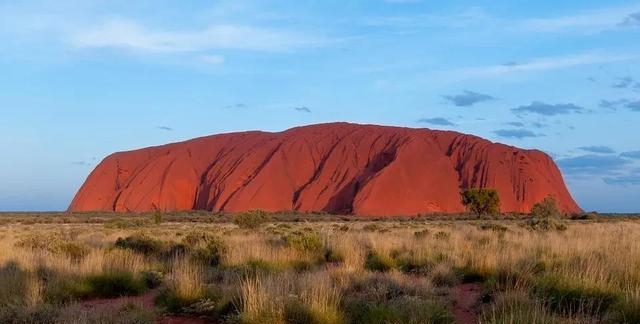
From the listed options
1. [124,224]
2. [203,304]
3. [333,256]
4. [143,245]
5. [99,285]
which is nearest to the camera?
[203,304]

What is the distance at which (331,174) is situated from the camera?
85.4 metres

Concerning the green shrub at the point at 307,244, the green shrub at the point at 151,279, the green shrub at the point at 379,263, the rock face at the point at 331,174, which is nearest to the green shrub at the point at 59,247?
the green shrub at the point at 151,279

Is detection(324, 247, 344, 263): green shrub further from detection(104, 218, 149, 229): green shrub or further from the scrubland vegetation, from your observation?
detection(104, 218, 149, 229): green shrub

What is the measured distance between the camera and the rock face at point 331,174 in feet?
264

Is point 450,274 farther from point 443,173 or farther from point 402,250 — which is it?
point 443,173

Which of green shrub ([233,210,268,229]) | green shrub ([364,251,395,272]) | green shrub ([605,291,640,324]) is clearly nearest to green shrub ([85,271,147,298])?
green shrub ([364,251,395,272])

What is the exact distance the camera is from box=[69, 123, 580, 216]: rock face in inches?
3164

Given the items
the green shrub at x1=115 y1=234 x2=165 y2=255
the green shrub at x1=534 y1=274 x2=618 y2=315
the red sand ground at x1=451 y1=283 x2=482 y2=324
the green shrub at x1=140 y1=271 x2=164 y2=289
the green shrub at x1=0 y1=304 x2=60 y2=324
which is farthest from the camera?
the green shrub at x1=115 y1=234 x2=165 y2=255

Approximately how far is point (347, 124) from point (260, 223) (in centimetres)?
6156

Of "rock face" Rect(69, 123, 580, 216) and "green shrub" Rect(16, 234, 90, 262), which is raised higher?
"rock face" Rect(69, 123, 580, 216)

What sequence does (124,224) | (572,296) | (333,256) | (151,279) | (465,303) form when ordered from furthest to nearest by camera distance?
(124,224), (333,256), (151,279), (465,303), (572,296)

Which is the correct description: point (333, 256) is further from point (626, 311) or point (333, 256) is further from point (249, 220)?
point (249, 220)

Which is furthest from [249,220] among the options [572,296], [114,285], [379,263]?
[572,296]

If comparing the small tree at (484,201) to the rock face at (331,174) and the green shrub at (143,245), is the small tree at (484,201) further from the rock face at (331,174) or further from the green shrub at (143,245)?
the green shrub at (143,245)
